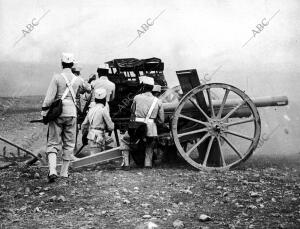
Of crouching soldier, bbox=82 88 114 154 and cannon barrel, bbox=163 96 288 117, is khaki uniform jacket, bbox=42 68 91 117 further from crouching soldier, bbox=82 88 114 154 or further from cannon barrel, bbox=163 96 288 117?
cannon barrel, bbox=163 96 288 117

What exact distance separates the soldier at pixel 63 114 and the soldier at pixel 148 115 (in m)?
1.35

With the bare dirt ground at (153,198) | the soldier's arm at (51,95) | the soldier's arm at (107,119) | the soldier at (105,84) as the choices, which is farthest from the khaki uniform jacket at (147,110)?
the soldier's arm at (51,95)

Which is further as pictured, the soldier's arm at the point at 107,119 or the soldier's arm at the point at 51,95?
the soldier's arm at the point at 107,119

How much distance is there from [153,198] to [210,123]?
89.9 inches

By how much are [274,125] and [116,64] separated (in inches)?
316

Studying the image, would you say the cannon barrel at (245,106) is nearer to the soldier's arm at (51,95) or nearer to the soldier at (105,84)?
the soldier at (105,84)

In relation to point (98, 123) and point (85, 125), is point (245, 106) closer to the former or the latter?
point (98, 123)

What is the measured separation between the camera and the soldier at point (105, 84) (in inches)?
348

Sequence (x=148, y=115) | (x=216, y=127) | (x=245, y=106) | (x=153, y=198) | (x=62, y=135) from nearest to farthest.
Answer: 1. (x=153, y=198)
2. (x=62, y=135)
3. (x=216, y=127)
4. (x=148, y=115)
5. (x=245, y=106)

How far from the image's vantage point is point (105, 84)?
8852 mm

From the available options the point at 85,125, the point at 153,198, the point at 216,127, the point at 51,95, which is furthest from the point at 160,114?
the point at 153,198

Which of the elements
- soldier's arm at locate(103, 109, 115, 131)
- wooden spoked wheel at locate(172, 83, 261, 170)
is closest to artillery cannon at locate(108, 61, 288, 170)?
wooden spoked wheel at locate(172, 83, 261, 170)

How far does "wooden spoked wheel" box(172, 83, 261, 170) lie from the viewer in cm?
704

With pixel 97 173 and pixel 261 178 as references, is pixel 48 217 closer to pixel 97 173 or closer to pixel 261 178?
pixel 97 173
